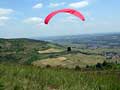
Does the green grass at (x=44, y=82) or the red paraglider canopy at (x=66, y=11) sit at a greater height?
the red paraglider canopy at (x=66, y=11)

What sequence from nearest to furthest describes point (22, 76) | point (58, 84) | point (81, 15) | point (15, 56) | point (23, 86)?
point (23, 86) → point (58, 84) → point (22, 76) → point (81, 15) → point (15, 56)

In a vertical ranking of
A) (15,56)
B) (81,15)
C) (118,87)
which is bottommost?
(15,56)

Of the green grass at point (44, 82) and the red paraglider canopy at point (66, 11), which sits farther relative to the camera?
the red paraglider canopy at point (66, 11)

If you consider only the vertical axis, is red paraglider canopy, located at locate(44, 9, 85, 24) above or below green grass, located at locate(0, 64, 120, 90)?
above

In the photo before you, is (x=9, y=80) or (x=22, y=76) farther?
(x=22, y=76)

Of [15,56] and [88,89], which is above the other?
[88,89]

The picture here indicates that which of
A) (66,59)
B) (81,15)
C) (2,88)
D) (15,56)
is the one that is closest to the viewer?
(2,88)

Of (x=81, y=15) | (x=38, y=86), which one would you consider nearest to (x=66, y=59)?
(x=81, y=15)

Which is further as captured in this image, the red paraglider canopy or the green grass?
the red paraglider canopy

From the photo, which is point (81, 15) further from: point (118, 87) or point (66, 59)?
point (66, 59)

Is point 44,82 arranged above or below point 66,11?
below

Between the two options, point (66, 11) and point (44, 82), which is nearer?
point (44, 82)
